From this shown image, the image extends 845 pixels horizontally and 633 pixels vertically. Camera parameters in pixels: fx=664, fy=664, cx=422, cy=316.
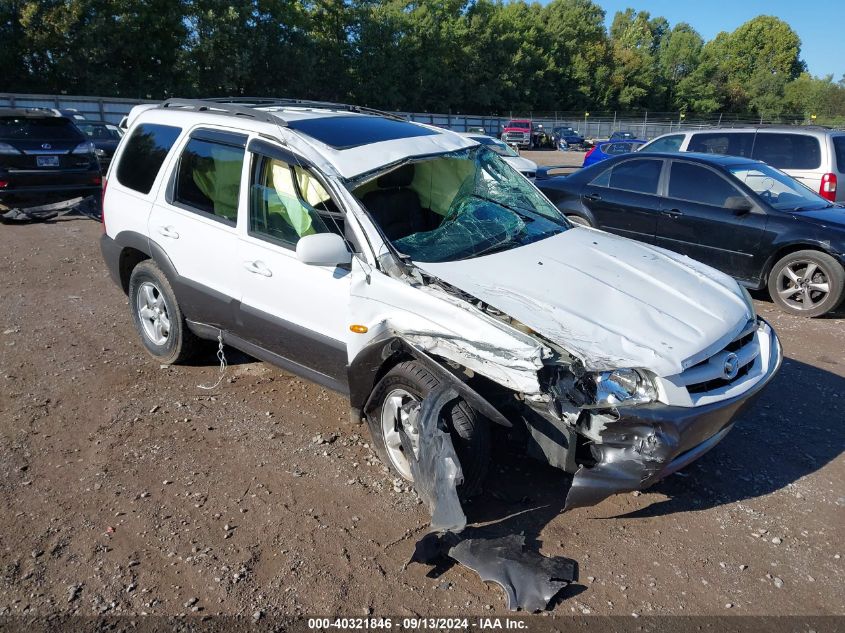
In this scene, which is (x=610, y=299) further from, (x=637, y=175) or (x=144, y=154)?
(x=637, y=175)

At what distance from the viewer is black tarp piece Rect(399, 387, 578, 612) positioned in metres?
2.94

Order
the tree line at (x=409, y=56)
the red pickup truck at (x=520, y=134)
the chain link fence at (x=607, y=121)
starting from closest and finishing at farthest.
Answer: the tree line at (x=409, y=56)
the red pickup truck at (x=520, y=134)
the chain link fence at (x=607, y=121)

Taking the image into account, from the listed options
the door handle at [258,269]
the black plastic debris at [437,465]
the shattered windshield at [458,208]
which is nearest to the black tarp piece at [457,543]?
the black plastic debris at [437,465]

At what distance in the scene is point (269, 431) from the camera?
4.36 meters

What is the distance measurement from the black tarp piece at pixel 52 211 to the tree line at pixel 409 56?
27761 millimetres

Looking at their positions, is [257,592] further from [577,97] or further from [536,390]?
[577,97]

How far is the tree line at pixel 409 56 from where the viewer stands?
35.2 m

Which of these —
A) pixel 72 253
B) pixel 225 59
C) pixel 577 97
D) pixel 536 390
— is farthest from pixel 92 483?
pixel 577 97

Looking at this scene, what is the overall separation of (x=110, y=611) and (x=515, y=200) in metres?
3.46

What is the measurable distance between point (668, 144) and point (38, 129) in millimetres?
10381

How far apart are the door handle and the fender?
2.77 ft

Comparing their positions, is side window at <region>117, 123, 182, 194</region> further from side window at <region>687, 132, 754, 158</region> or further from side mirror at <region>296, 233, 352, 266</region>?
side window at <region>687, 132, 754, 158</region>

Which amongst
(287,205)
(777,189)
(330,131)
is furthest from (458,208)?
(777,189)

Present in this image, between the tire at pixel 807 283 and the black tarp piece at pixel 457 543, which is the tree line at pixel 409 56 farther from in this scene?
the black tarp piece at pixel 457 543
